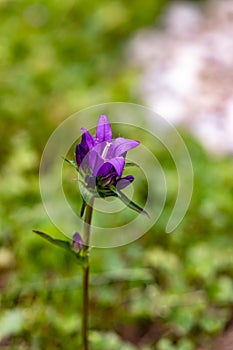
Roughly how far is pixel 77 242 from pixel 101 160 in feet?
0.71

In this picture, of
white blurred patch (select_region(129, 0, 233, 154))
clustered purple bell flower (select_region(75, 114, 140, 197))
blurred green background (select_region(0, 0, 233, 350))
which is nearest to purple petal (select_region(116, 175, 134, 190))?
clustered purple bell flower (select_region(75, 114, 140, 197))

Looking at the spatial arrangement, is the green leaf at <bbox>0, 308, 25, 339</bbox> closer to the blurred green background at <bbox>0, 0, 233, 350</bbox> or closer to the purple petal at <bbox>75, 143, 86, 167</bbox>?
the blurred green background at <bbox>0, 0, 233, 350</bbox>

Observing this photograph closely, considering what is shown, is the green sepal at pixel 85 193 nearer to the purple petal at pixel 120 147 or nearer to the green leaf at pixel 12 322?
the purple petal at pixel 120 147

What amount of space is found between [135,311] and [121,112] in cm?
102

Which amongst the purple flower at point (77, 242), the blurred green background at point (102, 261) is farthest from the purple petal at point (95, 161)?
the blurred green background at point (102, 261)

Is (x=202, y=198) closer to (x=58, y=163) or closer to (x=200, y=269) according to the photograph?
(x=200, y=269)

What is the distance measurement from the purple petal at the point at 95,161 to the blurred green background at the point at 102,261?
1.99 ft

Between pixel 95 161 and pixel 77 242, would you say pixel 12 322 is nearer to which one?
pixel 77 242

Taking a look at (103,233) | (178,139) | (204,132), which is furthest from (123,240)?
(204,132)

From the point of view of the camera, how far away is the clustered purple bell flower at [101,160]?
4.06ft

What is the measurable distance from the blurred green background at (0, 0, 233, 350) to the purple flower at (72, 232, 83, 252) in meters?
0.40

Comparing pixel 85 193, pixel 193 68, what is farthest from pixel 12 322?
pixel 193 68

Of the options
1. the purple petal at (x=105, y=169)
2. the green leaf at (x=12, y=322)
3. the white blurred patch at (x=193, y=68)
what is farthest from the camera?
the white blurred patch at (x=193, y=68)

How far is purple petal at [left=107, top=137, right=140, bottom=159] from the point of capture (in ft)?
4.07
